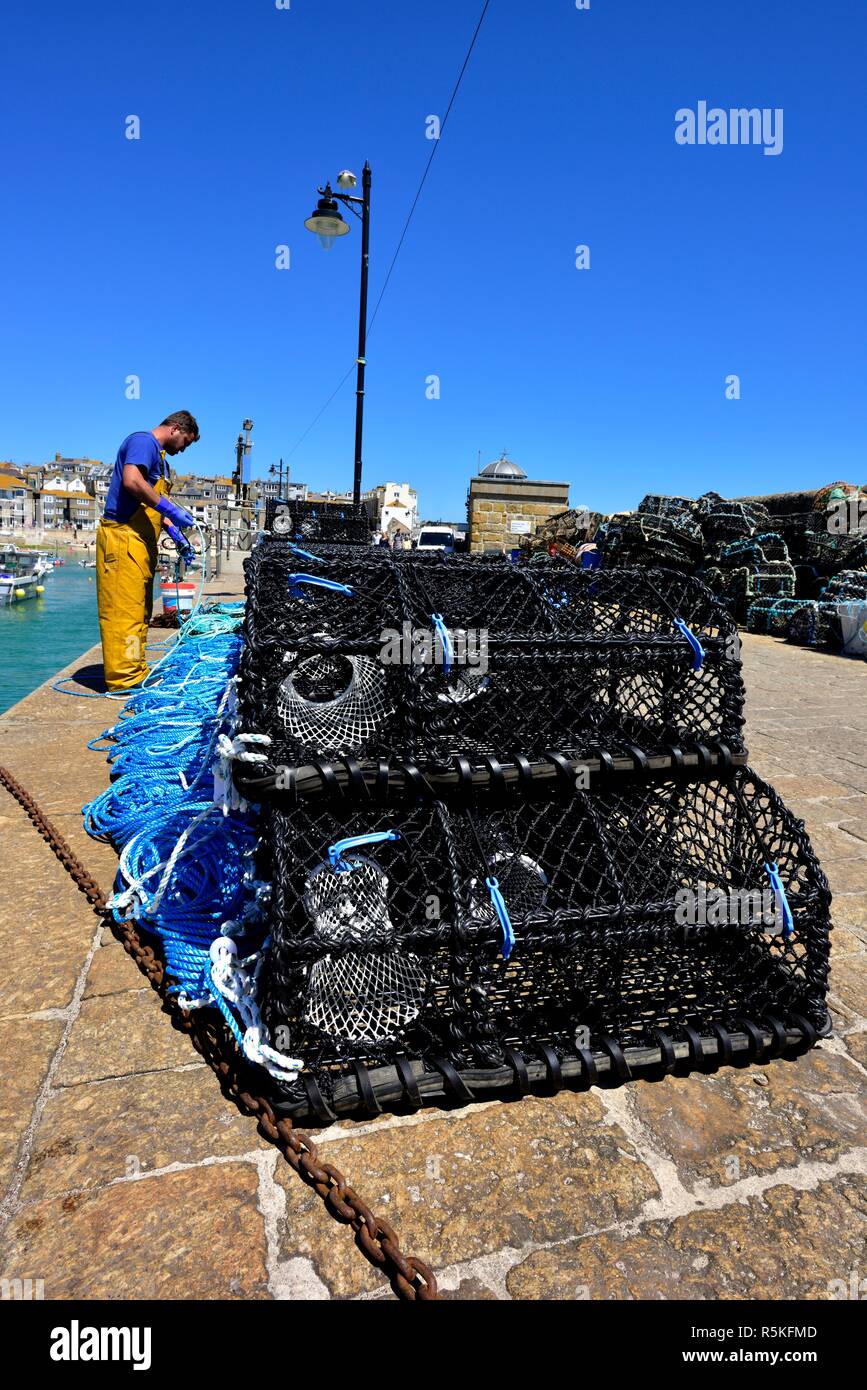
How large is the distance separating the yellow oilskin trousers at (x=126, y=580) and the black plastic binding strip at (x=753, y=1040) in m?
4.13

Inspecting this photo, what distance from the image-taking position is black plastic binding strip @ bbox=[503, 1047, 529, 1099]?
161cm

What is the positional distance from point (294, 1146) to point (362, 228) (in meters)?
11.5

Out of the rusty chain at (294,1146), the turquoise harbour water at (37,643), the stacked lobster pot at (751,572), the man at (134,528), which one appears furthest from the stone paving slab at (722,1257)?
the stacked lobster pot at (751,572)

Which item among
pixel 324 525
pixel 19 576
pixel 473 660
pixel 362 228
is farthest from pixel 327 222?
pixel 19 576

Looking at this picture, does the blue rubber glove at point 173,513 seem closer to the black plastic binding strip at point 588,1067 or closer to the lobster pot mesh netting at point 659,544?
the black plastic binding strip at point 588,1067

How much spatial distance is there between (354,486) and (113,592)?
22.8 ft

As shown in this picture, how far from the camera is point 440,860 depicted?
1711 mm

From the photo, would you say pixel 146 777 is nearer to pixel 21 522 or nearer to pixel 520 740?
pixel 520 740

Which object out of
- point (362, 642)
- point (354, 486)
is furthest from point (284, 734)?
point (354, 486)

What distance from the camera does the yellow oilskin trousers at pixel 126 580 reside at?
4.61 meters

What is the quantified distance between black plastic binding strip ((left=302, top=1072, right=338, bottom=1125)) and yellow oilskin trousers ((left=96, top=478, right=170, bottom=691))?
377cm

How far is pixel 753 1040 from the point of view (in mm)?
1749

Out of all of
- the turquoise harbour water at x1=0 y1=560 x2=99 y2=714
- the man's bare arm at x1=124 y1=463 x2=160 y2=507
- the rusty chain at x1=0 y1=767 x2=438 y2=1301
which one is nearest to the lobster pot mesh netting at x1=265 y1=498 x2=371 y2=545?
the man's bare arm at x1=124 y1=463 x2=160 y2=507

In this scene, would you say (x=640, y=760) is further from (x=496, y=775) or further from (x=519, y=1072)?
(x=519, y=1072)
